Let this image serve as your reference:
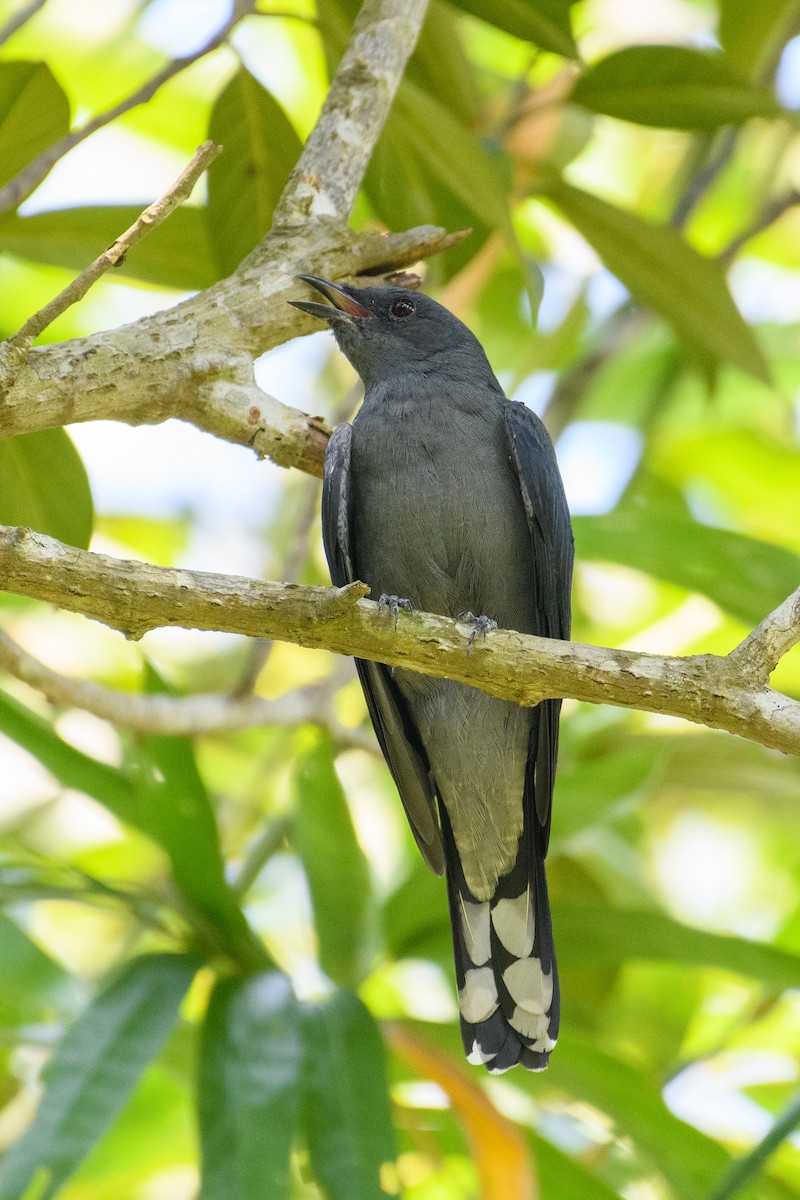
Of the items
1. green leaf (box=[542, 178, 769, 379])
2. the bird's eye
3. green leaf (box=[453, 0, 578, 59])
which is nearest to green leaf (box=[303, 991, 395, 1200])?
the bird's eye

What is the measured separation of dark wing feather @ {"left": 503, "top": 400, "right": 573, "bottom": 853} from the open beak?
2.45ft

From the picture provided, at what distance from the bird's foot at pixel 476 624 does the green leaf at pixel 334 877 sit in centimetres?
92

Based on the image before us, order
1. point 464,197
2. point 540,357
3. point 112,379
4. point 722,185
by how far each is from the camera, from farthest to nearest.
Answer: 1. point 722,185
2. point 540,357
3. point 464,197
4. point 112,379

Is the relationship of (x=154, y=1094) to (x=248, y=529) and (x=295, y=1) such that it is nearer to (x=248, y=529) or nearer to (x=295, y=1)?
(x=248, y=529)

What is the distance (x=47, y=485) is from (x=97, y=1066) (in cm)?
184

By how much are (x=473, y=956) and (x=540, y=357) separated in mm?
3289

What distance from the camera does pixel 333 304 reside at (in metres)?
4.49

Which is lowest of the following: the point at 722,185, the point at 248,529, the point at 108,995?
the point at 108,995

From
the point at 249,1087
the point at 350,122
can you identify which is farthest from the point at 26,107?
the point at 249,1087

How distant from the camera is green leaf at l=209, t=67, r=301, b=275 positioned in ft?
15.3

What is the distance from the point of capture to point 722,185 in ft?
29.0

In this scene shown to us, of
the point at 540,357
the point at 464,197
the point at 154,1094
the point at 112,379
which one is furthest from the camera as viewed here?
the point at 540,357

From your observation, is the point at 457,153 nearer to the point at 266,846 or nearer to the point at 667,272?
the point at 667,272

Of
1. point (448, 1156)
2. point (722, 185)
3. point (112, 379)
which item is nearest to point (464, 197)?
point (112, 379)
